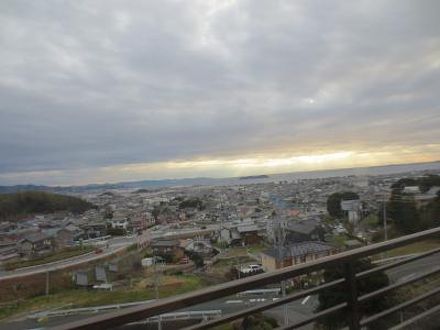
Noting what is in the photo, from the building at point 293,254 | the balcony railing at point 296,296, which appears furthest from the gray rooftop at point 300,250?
the balcony railing at point 296,296

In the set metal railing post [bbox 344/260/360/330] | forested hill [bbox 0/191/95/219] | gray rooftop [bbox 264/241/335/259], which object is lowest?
gray rooftop [bbox 264/241/335/259]

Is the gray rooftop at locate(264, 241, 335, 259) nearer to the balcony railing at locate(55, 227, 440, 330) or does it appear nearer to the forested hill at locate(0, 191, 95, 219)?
the balcony railing at locate(55, 227, 440, 330)

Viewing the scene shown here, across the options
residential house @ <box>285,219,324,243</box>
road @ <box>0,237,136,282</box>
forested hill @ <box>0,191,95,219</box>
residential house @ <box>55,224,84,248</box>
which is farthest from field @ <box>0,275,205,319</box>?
forested hill @ <box>0,191,95,219</box>

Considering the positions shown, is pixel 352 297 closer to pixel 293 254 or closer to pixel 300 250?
pixel 293 254

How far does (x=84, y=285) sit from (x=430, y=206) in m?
11.9

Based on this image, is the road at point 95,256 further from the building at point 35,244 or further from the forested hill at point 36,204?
the forested hill at point 36,204

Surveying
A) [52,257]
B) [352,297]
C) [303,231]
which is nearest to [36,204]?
[52,257]

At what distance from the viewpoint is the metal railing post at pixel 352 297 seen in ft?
5.30

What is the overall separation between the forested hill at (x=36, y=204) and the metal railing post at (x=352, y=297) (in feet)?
80.5

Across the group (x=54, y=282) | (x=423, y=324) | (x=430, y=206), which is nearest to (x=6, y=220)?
(x=54, y=282)

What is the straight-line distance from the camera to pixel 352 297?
163 centimetres

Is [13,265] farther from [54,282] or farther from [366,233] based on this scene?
[366,233]

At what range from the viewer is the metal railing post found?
1616 mm

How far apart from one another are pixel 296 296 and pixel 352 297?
35 cm
